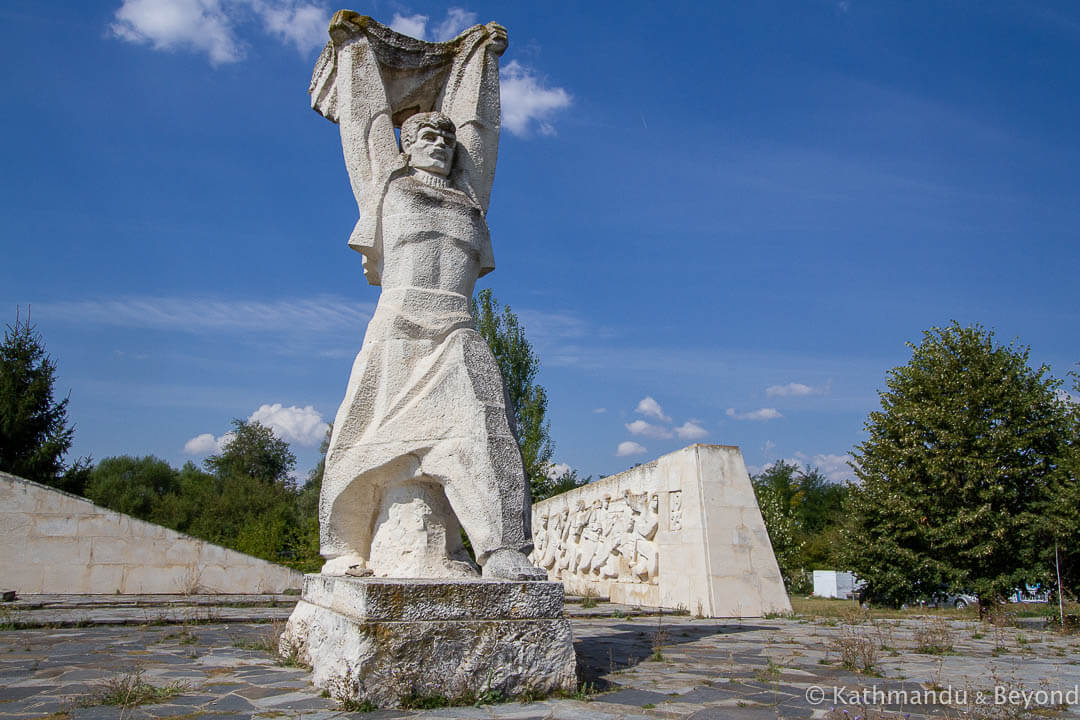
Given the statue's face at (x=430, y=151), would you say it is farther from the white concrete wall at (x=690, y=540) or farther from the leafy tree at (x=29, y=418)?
the leafy tree at (x=29, y=418)

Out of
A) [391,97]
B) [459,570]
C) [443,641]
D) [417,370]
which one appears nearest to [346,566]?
[459,570]

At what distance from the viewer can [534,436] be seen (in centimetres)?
2200

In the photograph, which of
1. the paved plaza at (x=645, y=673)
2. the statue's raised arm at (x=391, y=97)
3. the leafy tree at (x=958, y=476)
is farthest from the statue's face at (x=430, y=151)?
the leafy tree at (x=958, y=476)

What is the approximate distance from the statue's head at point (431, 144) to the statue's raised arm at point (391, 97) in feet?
0.37

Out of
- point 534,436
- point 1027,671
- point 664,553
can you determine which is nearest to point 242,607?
point 664,553

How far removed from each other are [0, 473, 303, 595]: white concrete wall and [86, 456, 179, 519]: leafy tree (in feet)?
73.7

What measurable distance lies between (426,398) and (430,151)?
164 centimetres

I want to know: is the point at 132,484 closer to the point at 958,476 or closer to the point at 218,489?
the point at 218,489

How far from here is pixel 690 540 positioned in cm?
862

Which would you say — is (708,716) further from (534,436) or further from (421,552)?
(534,436)

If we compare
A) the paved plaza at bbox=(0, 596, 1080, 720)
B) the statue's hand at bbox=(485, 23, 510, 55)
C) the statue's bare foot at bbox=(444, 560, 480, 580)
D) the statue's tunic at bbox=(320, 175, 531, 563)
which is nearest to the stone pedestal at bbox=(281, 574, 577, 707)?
the paved plaza at bbox=(0, 596, 1080, 720)

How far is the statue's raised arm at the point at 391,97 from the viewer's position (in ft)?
16.6

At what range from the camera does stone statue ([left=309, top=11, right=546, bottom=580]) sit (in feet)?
13.9

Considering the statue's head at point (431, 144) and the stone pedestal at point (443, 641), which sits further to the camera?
the statue's head at point (431, 144)
